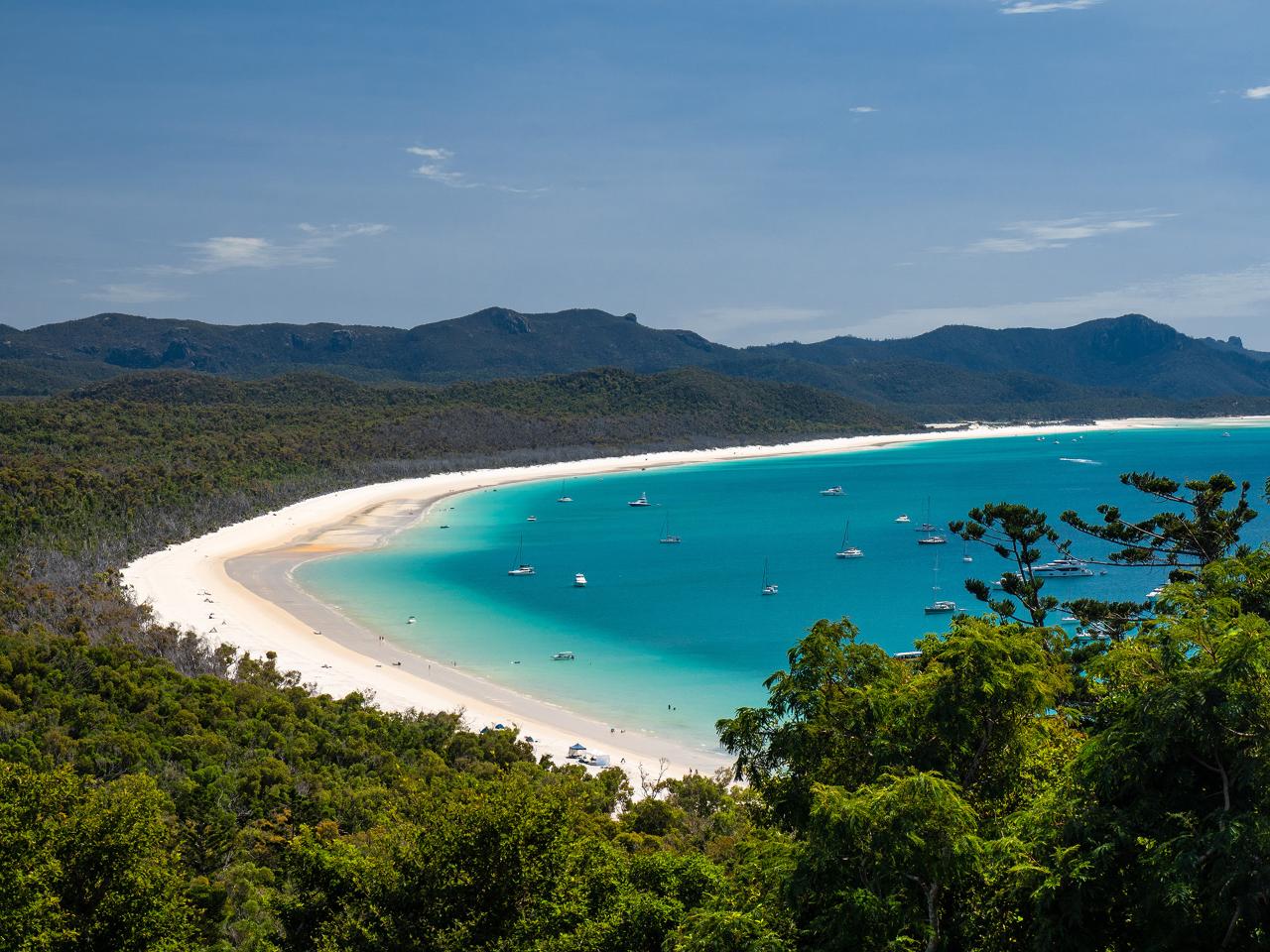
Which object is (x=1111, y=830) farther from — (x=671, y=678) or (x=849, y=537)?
(x=849, y=537)

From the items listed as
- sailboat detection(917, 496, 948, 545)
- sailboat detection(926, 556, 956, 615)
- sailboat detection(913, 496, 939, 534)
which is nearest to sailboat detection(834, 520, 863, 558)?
sailboat detection(917, 496, 948, 545)

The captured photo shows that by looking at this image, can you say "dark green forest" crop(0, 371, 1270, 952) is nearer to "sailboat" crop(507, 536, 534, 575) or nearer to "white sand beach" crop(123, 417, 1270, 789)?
"white sand beach" crop(123, 417, 1270, 789)

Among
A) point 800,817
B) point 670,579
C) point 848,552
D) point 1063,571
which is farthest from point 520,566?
point 800,817

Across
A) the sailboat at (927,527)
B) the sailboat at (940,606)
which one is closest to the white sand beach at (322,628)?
the sailboat at (940,606)

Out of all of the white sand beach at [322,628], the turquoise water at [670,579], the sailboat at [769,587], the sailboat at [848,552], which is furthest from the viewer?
the sailboat at [848,552]

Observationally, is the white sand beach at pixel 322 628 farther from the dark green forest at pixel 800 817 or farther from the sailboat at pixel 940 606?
the sailboat at pixel 940 606

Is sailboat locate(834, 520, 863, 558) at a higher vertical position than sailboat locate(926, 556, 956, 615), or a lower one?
higher

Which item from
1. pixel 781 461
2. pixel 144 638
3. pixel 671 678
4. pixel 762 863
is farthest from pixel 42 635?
pixel 781 461
